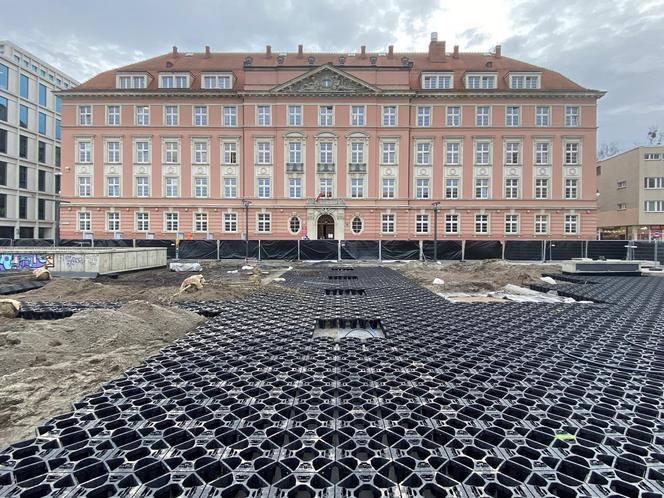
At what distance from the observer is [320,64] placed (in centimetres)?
4478

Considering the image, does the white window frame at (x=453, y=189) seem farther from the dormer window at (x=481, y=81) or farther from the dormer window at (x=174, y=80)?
the dormer window at (x=174, y=80)

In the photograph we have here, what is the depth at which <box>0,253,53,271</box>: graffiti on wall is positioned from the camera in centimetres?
1791

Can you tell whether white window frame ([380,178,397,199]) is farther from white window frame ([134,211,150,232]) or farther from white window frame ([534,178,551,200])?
white window frame ([134,211,150,232])

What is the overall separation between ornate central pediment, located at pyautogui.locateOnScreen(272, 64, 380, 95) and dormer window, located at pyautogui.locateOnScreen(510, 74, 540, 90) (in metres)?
14.9

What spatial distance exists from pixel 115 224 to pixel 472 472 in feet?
152

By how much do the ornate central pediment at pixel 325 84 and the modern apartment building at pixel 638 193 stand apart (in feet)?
134

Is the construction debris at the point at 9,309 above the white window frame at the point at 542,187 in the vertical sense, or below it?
below

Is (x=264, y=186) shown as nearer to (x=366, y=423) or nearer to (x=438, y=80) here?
(x=438, y=80)

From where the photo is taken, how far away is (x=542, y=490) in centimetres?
241

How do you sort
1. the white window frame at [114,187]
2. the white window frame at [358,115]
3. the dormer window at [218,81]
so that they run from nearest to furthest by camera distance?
the white window frame at [358,115]
the white window frame at [114,187]
the dormer window at [218,81]

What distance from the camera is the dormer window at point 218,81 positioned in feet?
138

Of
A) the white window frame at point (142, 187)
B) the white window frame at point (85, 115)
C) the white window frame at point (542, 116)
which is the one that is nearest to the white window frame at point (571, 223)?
the white window frame at point (542, 116)

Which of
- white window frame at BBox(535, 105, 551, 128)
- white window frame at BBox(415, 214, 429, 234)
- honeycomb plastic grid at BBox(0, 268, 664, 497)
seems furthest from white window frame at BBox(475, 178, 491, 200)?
honeycomb plastic grid at BBox(0, 268, 664, 497)

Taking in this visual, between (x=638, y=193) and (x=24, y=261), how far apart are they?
222 feet
